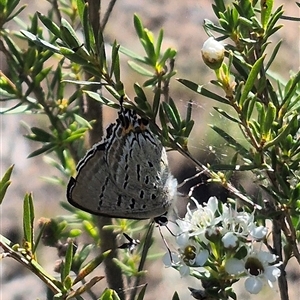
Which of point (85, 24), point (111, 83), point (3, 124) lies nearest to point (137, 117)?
point (111, 83)

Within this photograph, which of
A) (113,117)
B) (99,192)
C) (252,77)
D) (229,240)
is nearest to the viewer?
(252,77)

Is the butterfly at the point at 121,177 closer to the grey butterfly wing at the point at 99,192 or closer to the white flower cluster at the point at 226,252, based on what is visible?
the grey butterfly wing at the point at 99,192

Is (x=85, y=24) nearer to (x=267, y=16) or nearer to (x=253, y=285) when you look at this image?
(x=267, y=16)

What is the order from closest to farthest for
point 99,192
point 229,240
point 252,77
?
point 252,77 → point 229,240 → point 99,192

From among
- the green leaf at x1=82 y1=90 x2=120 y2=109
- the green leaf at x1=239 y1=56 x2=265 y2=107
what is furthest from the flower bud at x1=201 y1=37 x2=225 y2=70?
the green leaf at x1=82 y1=90 x2=120 y2=109

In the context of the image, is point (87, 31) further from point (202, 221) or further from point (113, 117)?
point (113, 117)

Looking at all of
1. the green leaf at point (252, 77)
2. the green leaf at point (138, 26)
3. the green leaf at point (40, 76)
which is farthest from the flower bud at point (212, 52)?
the green leaf at point (40, 76)

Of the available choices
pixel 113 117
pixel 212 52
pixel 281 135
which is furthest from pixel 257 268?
pixel 113 117
